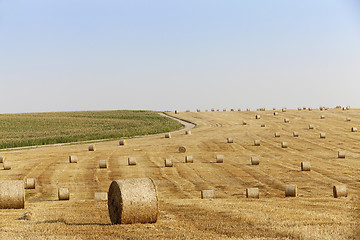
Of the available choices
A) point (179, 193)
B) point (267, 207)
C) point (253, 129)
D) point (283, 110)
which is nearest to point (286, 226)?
point (267, 207)

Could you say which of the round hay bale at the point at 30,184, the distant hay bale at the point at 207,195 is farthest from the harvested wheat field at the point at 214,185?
the distant hay bale at the point at 207,195

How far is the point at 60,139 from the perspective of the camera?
62969 mm

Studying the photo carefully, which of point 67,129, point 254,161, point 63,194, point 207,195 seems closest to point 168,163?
point 254,161

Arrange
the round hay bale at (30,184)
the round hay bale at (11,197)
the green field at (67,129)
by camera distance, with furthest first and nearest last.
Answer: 1. the green field at (67,129)
2. the round hay bale at (30,184)
3. the round hay bale at (11,197)

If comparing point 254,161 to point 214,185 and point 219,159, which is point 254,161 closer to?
point 219,159

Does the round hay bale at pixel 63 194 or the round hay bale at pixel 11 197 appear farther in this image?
the round hay bale at pixel 63 194

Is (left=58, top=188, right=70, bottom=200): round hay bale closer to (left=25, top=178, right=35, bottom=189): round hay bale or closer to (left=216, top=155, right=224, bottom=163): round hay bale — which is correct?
(left=25, top=178, right=35, bottom=189): round hay bale

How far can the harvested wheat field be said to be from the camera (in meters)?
13.9

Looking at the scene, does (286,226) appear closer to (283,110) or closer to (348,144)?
(348,144)

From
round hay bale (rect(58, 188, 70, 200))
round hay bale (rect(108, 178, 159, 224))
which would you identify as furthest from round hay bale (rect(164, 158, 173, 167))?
round hay bale (rect(108, 178, 159, 224))

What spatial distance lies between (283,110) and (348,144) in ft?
144

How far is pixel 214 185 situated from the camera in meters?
29.3

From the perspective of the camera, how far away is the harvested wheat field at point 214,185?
13.9 m

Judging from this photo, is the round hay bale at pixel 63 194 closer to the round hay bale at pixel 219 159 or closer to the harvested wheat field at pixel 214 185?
the harvested wheat field at pixel 214 185
